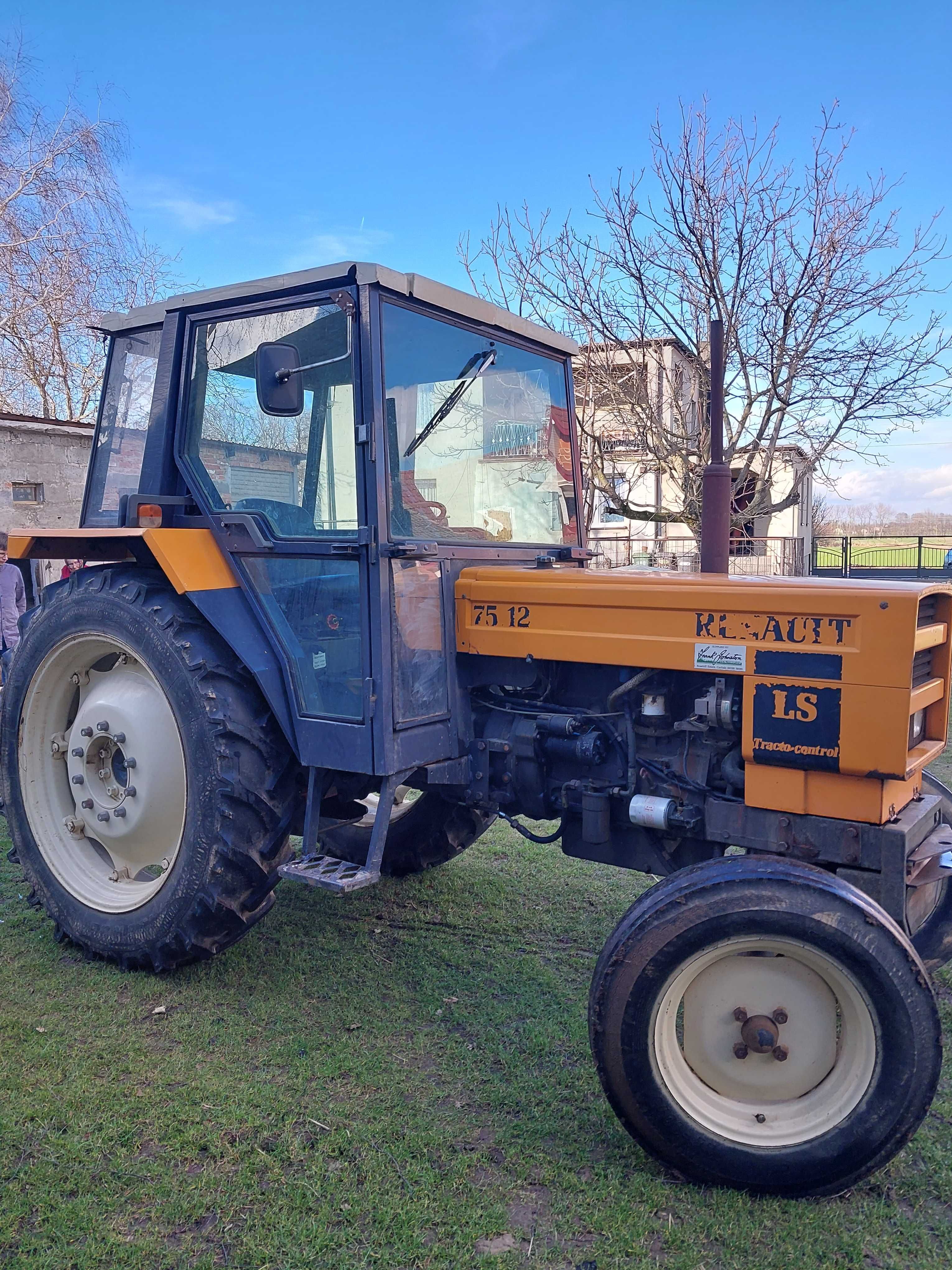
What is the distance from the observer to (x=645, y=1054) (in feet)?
8.13

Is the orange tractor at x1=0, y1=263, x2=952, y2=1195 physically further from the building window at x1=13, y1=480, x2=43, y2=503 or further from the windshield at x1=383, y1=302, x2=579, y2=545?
the building window at x1=13, y1=480, x2=43, y2=503

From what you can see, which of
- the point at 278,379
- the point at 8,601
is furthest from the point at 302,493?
the point at 8,601

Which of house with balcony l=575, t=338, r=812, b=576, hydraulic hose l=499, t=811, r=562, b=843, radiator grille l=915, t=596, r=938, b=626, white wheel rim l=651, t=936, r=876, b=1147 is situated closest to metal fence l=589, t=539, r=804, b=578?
house with balcony l=575, t=338, r=812, b=576

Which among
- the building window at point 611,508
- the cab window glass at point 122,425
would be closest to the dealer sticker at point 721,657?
the cab window glass at point 122,425

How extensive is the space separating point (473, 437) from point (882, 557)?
22329 mm

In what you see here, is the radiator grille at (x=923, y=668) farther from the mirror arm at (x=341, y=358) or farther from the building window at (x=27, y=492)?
the building window at (x=27, y=492)

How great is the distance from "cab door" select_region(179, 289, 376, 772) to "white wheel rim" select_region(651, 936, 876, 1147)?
1.30 meters

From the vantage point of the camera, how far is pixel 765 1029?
2.50m

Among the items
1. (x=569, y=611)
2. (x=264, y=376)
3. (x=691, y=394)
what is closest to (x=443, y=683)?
(x=569, y=611)

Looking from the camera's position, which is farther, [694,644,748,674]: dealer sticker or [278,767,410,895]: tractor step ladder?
[278,767,410,895]: tractor step ladder

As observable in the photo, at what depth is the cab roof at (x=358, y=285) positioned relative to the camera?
10.5 ft

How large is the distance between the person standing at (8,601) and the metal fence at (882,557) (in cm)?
1550

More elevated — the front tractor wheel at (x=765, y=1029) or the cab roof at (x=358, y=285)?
the cab roof at (x=358, y=285)

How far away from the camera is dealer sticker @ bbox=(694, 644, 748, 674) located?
2861 mm
